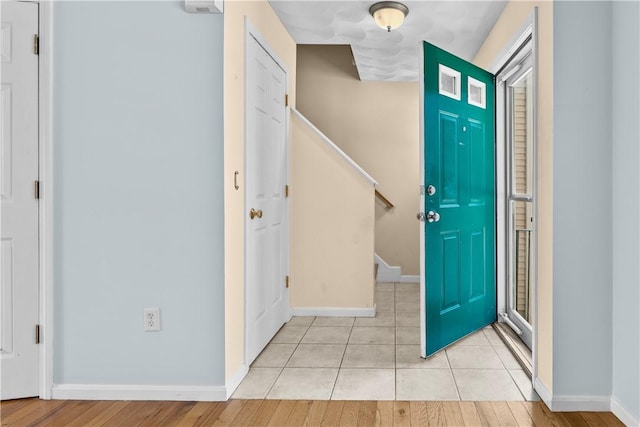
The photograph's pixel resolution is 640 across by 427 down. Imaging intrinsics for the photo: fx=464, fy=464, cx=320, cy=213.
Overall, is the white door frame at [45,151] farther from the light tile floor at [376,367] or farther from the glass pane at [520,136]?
the glass pane at [520,136]

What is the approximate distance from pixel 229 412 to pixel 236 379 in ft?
0.92

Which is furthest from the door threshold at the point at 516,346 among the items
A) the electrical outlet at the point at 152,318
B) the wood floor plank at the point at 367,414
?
the electrical outlet at the point at 152,318

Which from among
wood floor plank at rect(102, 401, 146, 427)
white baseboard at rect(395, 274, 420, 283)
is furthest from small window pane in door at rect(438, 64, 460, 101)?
white baseboard at rect(395, 274, 420, 283)

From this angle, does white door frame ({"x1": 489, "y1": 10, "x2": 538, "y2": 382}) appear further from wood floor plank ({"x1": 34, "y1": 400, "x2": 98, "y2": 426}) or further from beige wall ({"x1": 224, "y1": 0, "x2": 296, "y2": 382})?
wood floor plank ({"x1": 34, "y1": 400, "x2": 98, "y2": 426})

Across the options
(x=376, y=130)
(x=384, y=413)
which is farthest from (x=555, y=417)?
(x=376, y=130)

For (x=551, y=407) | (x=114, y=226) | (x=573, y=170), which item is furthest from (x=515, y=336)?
(x=114, y=226)

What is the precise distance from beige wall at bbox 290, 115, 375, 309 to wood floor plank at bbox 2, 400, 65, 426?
1883mm

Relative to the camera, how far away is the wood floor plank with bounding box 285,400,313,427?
1956mm

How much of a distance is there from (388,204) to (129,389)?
11.8 feet

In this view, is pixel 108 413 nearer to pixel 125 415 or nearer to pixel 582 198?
pixel 125 415

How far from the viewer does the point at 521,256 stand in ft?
11.0

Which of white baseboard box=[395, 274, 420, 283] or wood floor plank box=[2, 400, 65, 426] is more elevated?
white baseboard box=[395, 274, 420, 283]

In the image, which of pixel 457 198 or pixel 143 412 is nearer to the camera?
pixel 143 412

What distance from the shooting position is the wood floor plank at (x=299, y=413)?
196cm
